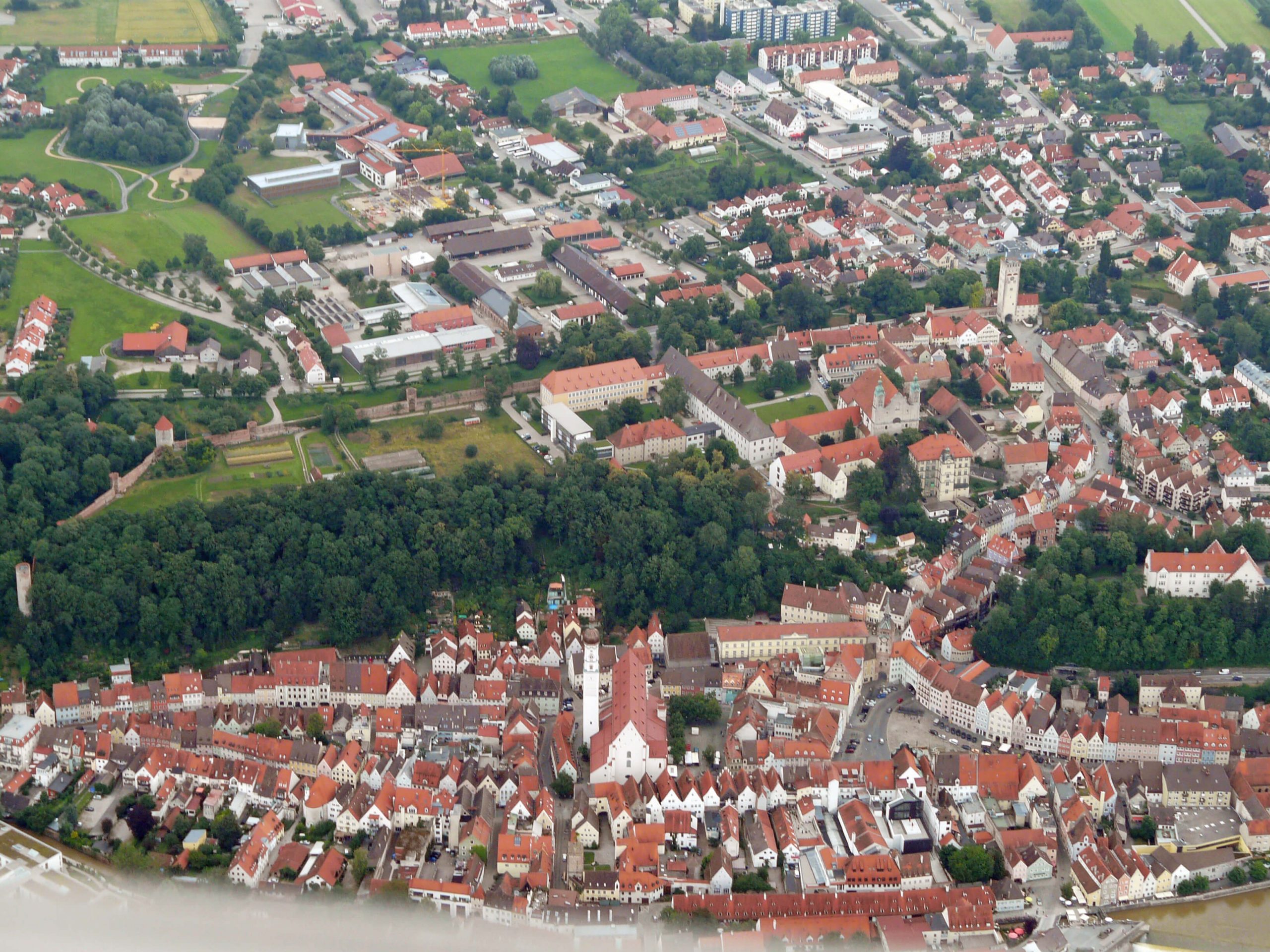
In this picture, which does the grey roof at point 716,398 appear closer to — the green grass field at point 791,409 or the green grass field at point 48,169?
the green grass field at point 791,409

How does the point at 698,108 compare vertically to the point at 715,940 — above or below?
below

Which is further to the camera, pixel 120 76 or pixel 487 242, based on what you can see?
pixel 120 76

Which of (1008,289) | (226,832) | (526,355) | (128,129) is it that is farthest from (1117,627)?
(128,129)

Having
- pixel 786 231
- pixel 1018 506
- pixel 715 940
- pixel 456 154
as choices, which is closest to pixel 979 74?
pixel 786 231

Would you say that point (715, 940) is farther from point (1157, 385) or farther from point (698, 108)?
point (698, 108)

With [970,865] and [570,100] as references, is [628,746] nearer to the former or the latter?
[970,865]

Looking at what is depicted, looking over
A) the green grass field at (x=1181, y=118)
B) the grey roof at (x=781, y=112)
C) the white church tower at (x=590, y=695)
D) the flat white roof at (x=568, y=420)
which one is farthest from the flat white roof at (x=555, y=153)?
the white church tower at (x=590, y=695)
